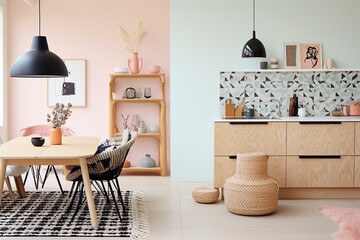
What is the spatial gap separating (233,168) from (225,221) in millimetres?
1072

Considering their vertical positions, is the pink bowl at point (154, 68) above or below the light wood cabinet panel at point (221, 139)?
above

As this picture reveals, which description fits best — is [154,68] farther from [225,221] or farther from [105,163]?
[225,221]

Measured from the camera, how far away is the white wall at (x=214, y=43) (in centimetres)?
662

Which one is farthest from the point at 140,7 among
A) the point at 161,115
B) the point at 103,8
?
the point at 161,115

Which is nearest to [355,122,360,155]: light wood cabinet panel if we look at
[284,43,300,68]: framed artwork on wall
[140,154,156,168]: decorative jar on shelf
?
[284,43,300,68]: framed artwork on wall

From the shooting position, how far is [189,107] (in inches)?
268

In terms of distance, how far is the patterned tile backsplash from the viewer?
21.6 ft

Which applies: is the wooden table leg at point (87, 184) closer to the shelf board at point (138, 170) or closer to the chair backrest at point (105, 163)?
the chair backrest at point (105, 163)

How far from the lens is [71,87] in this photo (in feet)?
25.1

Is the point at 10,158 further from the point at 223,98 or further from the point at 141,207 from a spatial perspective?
the point at 223,98

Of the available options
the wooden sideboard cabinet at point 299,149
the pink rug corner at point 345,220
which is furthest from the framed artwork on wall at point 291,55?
the pink rug corner at point 345,220

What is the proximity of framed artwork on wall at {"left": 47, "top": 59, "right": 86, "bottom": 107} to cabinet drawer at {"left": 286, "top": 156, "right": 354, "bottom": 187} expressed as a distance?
322 centimetres

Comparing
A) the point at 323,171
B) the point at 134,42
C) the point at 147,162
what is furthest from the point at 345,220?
the point at 134,42

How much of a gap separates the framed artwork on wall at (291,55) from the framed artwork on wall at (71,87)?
282 cm
